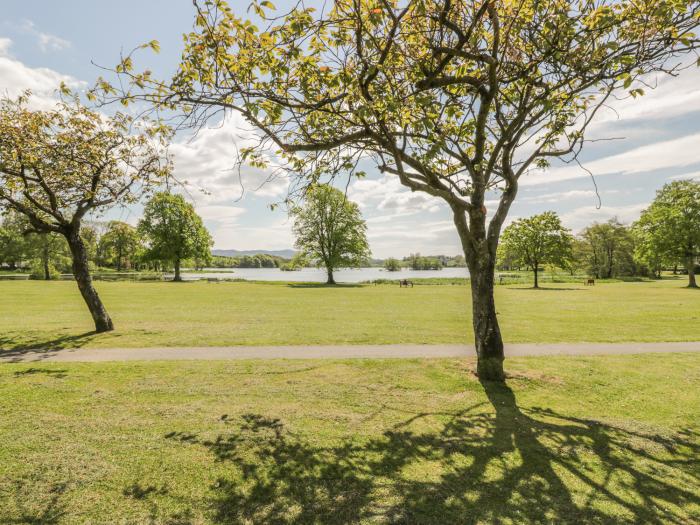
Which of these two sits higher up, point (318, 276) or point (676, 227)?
point (676, 227)

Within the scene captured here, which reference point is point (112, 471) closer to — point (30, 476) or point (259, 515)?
point (30, 476)

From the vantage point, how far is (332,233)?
5128cm

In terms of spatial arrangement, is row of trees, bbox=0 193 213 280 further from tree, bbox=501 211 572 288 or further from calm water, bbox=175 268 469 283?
tree, bbox=501 211 572 288

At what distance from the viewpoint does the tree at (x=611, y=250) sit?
2682 inches

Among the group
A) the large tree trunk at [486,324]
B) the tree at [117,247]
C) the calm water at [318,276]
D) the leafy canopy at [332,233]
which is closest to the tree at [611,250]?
the calm water at [318,276]

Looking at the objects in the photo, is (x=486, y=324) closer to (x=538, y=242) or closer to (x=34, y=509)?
(x=34, y=509)

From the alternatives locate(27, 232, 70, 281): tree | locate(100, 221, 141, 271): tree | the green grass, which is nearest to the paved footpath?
the green grass

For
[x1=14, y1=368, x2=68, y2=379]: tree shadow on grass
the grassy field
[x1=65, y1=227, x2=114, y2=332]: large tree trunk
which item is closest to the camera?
[x1=14, y1=368, x2=68, y2=379]: tree shadow on grass

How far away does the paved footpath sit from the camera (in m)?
9.75

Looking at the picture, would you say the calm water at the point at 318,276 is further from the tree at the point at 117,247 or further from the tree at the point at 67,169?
the tree at the point at 67,169

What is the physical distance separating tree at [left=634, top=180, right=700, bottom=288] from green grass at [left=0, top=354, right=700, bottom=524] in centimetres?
4011

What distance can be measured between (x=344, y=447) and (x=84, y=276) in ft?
40.9

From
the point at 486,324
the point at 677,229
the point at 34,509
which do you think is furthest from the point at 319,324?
the point at 677,229

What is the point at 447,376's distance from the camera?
8.39 meters
